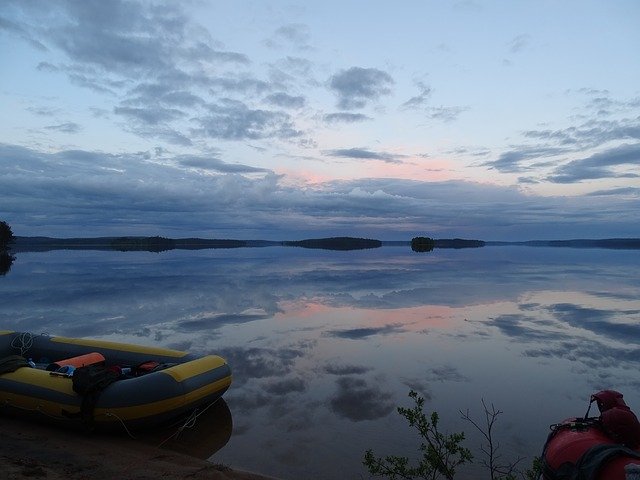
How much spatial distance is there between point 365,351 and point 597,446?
252 inches

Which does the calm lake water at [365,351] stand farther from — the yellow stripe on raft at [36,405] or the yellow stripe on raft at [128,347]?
the yellow stripe on raft at [36,405]

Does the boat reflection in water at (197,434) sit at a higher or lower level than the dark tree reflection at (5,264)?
lower

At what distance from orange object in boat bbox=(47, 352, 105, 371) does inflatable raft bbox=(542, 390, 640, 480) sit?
6689 mm

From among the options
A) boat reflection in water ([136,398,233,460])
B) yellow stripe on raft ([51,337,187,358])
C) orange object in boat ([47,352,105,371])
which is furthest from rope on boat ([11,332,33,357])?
boat reflection in water ([136,398,233,460])

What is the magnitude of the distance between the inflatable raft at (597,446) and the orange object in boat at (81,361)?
6.69 meters

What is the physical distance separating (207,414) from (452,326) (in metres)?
7.68

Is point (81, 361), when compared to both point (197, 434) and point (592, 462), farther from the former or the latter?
point (592, 462)

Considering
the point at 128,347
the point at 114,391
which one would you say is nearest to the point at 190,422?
the point at 114,391

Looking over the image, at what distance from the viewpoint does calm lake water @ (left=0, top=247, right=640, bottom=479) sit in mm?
5926

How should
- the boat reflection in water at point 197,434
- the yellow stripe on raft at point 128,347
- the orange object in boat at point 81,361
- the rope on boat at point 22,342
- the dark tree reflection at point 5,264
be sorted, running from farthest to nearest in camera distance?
the dark tree reflection at point 5,264 < the rope on boat at point 22,342 < the yellow stripe on raft at point 128,347 < the orange object in boat at point 81,361 < the boat reflection in water at point 197,434

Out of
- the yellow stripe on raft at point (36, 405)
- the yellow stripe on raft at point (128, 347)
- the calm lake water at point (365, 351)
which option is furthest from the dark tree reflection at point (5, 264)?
the yellow stripe on raft at point (36, 405)

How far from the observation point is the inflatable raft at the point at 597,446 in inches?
134

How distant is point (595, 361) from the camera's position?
29.9 ft

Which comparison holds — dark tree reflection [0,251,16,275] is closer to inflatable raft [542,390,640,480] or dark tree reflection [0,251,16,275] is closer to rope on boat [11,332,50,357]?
rope on boat [11,332,50,357]
